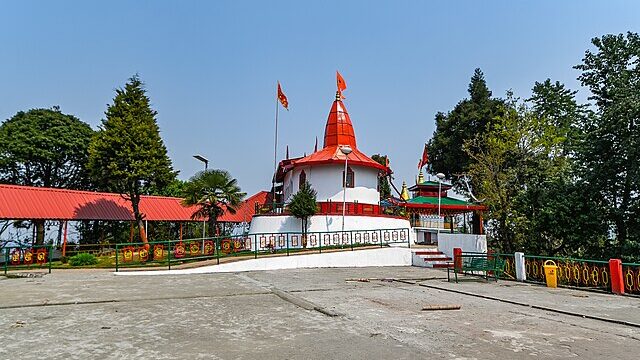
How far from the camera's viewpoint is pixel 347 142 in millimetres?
29781

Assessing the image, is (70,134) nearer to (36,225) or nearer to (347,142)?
(36,225)

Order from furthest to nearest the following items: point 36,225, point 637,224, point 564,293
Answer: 1. point 36,225
2. point 637,224
3. point 564,293

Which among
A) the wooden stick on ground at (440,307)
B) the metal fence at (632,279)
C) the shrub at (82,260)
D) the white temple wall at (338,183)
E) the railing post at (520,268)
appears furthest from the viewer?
the white temple wall at (338,183)

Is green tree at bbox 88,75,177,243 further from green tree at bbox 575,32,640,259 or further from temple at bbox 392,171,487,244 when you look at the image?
green tree at bbox 575,32,640,259

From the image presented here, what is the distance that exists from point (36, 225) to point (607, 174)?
31691mm

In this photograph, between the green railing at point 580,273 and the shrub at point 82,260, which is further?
the shrub at point 82,260

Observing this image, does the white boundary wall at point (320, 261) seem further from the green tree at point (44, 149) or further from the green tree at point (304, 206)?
the green tree at point (44, 149)

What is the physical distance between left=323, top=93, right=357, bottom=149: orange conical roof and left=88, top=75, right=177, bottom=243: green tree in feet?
34.9

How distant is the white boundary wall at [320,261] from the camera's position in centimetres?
1755

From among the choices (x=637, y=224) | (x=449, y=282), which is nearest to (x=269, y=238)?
(x=449, y=282)

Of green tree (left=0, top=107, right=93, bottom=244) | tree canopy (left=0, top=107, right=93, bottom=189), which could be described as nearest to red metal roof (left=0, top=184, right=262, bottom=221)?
tree canopy (left=0, top=107, right=93, bottom=189)

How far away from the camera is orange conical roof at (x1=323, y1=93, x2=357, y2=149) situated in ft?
97.5

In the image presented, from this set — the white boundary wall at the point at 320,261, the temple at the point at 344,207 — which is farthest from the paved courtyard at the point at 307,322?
the temple at the point at 344,207

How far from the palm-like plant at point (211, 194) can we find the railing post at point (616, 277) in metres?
16.8
